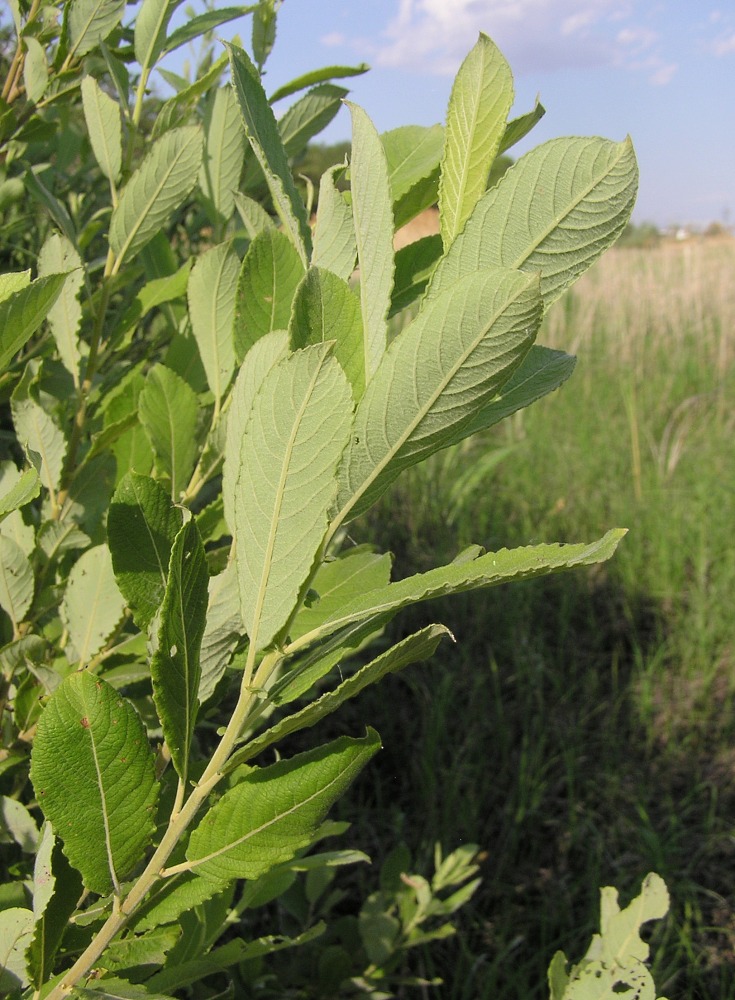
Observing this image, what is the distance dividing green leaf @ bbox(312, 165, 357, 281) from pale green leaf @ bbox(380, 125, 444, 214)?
0.17m

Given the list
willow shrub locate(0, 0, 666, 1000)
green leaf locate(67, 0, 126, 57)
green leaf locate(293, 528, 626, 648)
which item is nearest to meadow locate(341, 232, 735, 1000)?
willow shrub locate(0, 0, 666, 1000)

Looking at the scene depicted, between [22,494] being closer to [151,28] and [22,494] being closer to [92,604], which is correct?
[92,604]

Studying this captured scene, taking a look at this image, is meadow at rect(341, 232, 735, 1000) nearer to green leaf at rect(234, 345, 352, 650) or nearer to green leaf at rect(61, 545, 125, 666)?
green leaf at rect(61, 545, 125, 666)

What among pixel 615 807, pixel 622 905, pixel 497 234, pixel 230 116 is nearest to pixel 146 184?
pixel 230 116

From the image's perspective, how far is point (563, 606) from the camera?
10.4 ft

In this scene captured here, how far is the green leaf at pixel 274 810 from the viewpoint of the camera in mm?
535

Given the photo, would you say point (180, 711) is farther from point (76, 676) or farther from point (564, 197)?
point (564, 197)

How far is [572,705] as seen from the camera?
287 centimetres

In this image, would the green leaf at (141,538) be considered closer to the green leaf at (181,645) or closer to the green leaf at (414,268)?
the green leaf at (181,645)

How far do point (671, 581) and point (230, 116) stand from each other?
2.92m

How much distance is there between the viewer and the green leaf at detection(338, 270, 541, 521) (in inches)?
17.1

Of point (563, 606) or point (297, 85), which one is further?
point (563, 606)

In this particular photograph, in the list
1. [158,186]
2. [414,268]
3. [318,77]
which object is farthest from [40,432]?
[318,77]

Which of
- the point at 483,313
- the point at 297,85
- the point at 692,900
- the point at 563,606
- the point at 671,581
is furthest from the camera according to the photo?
the point at 671,581
